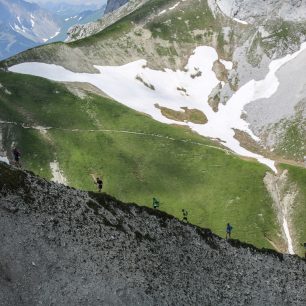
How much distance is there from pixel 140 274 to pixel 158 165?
58412mm

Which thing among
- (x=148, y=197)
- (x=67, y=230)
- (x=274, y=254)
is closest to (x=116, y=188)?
(x=148, y=197)

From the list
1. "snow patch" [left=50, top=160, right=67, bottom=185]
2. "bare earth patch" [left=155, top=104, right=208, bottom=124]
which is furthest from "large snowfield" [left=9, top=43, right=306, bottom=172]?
"snow patch" [left=50, top=160, right=67, bottom=185]

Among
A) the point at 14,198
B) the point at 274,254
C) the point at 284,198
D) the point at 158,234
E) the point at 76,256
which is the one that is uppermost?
the point at 14,198

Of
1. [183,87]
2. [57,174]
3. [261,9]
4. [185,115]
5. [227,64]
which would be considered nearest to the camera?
[57,174]

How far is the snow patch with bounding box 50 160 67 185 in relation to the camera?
90550 mm

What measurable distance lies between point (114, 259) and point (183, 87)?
11029 centimetres

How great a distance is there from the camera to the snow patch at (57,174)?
297ft

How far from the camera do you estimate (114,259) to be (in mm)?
41438

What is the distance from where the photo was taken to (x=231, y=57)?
157 metres

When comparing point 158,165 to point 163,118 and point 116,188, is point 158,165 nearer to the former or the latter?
point 116,188

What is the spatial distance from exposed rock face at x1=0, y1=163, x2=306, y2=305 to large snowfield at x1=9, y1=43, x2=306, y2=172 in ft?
214

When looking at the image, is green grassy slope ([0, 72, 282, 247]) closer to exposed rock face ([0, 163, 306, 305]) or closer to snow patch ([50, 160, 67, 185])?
snow patch ([50, 160, 67, 185])

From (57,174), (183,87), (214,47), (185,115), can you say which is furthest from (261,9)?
(57,174)

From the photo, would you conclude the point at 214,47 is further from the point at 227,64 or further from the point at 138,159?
the point at 138,159
